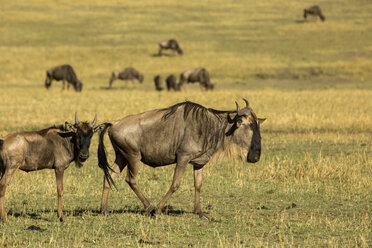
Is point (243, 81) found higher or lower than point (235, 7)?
lower

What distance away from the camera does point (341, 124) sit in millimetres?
22484

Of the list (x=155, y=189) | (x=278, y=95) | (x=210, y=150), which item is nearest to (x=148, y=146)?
(x=210, y=150)

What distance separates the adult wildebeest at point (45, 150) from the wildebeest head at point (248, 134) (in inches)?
89.3

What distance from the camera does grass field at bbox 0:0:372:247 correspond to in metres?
9.02

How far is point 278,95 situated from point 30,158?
82.6ft

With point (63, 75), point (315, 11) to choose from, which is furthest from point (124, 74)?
point (315, 11)

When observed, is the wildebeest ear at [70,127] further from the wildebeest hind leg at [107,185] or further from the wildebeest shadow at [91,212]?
the wildebeest shadow at [91,212]

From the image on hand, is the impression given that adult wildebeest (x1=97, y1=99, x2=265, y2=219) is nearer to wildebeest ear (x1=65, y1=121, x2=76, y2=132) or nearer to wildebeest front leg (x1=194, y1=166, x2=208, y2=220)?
wildebeest front leg (x1=194, y1=166, x2=208, y2=220)

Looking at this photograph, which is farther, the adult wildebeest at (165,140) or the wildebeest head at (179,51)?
the wildebeest head at (179,51)

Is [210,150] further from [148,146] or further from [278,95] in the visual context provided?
[278,95]

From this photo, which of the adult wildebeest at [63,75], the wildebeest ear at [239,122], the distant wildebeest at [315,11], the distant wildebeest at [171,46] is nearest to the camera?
the wildebeest ear at [239,122]

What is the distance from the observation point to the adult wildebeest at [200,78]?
39.5m

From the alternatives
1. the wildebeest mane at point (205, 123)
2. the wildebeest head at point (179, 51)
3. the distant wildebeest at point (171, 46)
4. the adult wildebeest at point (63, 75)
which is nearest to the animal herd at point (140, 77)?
the adult wildebeest at point (63, 75)

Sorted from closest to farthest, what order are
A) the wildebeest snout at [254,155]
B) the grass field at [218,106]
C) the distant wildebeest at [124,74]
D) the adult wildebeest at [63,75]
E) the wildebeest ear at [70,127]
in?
the grass field at [218,106] → the wildebeest ear at [70,127] → the wildebeest snout at [254,155] → the adult wildebeest at [63,75] → the distant wildebeest at [124,74]
